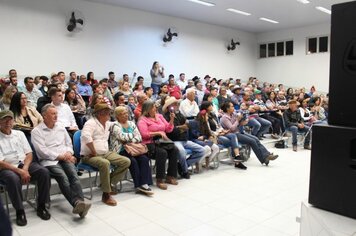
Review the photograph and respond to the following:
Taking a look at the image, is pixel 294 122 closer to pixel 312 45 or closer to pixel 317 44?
pixel 317 44

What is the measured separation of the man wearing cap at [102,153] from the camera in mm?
3547

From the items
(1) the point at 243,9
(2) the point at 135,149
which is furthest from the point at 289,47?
(2) the point at 135,149

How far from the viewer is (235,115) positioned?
565 centimetres

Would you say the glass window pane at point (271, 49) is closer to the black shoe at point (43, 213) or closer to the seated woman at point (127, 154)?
the seated woman at point (127, 154)

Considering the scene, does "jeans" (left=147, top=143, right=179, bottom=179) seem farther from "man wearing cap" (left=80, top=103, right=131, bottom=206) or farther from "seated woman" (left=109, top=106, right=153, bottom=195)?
"man wearing cap" (left=80, top=103, right=131, bottom=206)

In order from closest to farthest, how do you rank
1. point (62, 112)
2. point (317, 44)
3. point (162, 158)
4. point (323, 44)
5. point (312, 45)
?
1. point (162, 158)
2. point (62, 112)
3. point (323, 44)
4. point (317, 44)
5. point (312, 45)

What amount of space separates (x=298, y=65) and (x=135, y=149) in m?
11.9

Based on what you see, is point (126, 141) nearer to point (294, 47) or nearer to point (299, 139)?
point (299, 139)

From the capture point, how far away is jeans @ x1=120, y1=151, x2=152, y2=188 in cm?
387

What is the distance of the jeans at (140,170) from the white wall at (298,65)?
10.7 m

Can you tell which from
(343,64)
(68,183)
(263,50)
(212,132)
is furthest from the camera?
(263,50)

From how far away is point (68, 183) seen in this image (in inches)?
129

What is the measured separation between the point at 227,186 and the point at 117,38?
718 centimetres

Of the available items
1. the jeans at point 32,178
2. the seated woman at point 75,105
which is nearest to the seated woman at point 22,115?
the jeans at point 32,178
